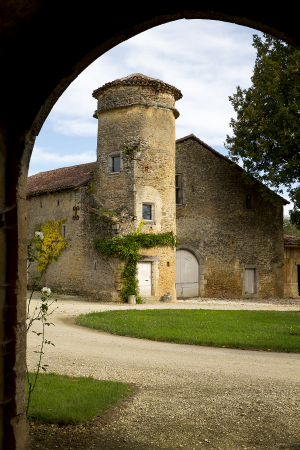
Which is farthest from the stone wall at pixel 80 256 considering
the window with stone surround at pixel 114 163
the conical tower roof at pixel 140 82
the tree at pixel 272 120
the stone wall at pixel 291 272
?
the stone wall at pixel 291 272

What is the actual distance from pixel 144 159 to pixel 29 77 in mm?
15830

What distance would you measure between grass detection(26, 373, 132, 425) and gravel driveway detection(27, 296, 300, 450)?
0.24m

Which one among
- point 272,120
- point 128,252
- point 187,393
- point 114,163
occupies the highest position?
point 272,120

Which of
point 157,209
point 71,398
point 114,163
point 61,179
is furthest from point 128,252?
point 71,398

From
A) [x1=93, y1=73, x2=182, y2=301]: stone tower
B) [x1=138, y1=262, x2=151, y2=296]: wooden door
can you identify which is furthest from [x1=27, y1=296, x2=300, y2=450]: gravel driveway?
[x1=93, y1=73, x2=182, y2=301]: stone tower

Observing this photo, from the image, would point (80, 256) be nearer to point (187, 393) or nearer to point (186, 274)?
point (186, 274)

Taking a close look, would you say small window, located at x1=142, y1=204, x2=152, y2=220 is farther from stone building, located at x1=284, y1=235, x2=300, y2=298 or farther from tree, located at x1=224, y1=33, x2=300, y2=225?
stone building, located at x1=284, y1=235, x2=300, y2=298

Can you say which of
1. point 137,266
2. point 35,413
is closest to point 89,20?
point 35,413

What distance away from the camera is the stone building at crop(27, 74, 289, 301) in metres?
19.2

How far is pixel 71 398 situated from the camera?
5109mm

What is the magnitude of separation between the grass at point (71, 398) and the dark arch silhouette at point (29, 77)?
112 cm

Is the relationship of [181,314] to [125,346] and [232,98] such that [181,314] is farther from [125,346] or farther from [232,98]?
[232,98]

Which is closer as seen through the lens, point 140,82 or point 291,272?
point 140,82

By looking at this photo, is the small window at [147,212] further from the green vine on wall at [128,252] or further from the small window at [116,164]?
the small window at [116,164]
